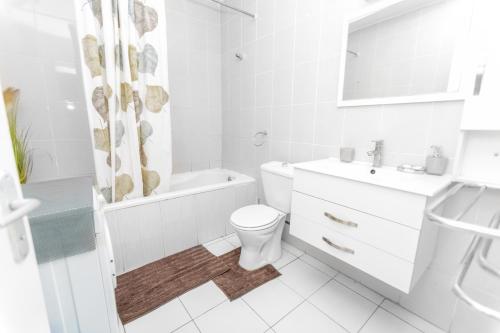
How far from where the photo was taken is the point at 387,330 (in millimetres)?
1200

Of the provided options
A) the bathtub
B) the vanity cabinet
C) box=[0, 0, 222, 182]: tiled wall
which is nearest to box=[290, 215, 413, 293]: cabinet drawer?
the vanity cabinet

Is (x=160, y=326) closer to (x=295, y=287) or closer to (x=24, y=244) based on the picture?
(x=295, y=287)

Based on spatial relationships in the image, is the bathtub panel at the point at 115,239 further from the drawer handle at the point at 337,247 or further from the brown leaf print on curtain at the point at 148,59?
the drawer handle at the point at 337,247

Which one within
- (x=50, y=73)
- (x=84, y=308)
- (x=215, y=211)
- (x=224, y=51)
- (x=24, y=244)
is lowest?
(x=215, y=211)

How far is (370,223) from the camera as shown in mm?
1035

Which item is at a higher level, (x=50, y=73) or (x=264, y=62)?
(x=264, y=62)

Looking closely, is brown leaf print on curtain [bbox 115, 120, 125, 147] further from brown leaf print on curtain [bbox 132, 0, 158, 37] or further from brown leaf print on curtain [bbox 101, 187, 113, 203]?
brown leaf print on curtain [bbox 132, 0, 158, 37]

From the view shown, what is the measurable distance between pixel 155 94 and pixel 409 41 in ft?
5.62

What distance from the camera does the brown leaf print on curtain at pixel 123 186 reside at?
1688 mm

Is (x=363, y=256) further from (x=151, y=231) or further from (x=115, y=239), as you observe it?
(x=115, y=239)

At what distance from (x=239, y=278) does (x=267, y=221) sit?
446 mm

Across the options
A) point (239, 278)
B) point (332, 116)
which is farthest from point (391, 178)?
point (239, 278)

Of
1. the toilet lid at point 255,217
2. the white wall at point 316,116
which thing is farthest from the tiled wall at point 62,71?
the toilet lid at point 255,217

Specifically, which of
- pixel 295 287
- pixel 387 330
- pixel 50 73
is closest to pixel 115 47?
pixel 50 73
